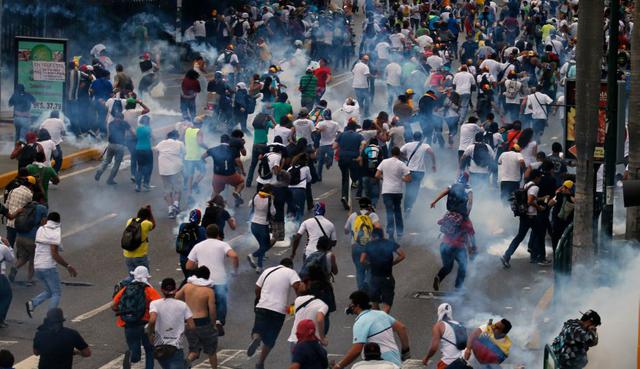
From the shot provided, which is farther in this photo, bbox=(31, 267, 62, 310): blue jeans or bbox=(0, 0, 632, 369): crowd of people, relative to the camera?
bbox=(31, 267, 62, 310): blue jeans

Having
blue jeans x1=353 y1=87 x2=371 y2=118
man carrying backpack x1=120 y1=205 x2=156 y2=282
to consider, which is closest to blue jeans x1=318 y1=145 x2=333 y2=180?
blue jeans x1=353 y1=87 x2=371 y2=118

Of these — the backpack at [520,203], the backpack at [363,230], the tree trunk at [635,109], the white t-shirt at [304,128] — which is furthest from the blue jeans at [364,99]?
the backpack at [363,230]

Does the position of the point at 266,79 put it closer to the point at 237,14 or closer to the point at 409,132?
the point at 409,132

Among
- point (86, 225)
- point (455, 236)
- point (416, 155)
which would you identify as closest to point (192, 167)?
point (86, 225)

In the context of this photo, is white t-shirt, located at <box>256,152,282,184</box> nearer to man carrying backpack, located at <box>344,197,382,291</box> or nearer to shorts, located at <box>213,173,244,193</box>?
shorts, located at <box>213,173,244,193</box>

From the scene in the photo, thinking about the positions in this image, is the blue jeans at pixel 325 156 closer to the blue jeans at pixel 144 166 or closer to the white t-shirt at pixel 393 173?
the blue jeans at pixel 144 166

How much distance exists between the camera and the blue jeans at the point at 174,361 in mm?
14898

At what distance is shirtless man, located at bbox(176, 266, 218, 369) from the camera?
50.5 ft

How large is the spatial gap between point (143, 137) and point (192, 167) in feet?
3.45

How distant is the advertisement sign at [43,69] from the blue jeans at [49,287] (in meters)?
11.3

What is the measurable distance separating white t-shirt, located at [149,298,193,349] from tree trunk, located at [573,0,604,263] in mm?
5654

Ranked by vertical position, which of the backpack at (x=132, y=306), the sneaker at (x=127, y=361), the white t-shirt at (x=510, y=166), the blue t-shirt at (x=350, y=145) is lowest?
the sneaker at (x=127, y=361)

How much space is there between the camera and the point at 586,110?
18141mm

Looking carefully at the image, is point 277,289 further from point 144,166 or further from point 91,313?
point 144,166
